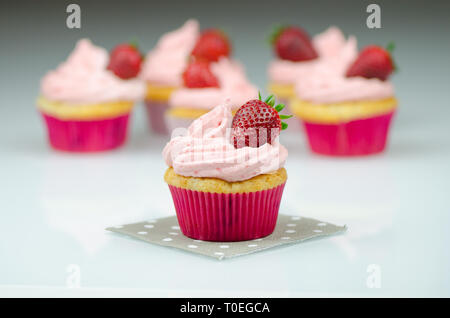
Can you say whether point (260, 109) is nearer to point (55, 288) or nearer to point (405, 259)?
point (405, 259)

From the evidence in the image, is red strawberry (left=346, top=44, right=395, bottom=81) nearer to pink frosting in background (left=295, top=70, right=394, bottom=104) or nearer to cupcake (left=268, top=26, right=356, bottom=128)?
pink frosting in background (left=295, top=70, right=394, bottom=104)

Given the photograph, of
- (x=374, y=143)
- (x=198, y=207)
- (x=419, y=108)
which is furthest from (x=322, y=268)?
(x=419, y=108)

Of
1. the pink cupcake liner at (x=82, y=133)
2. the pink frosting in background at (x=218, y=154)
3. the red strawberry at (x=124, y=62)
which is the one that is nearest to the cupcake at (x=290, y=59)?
the red strawberry at (x=124, y=62)

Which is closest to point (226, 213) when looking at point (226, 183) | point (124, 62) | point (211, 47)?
point (226, 183)

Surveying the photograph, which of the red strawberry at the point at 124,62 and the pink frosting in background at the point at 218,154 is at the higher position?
the red strawberry at the point at 124,62

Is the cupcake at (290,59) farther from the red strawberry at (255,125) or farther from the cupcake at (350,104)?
the red strawberry at (255,125)

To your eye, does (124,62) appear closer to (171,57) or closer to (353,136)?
(171,57)
